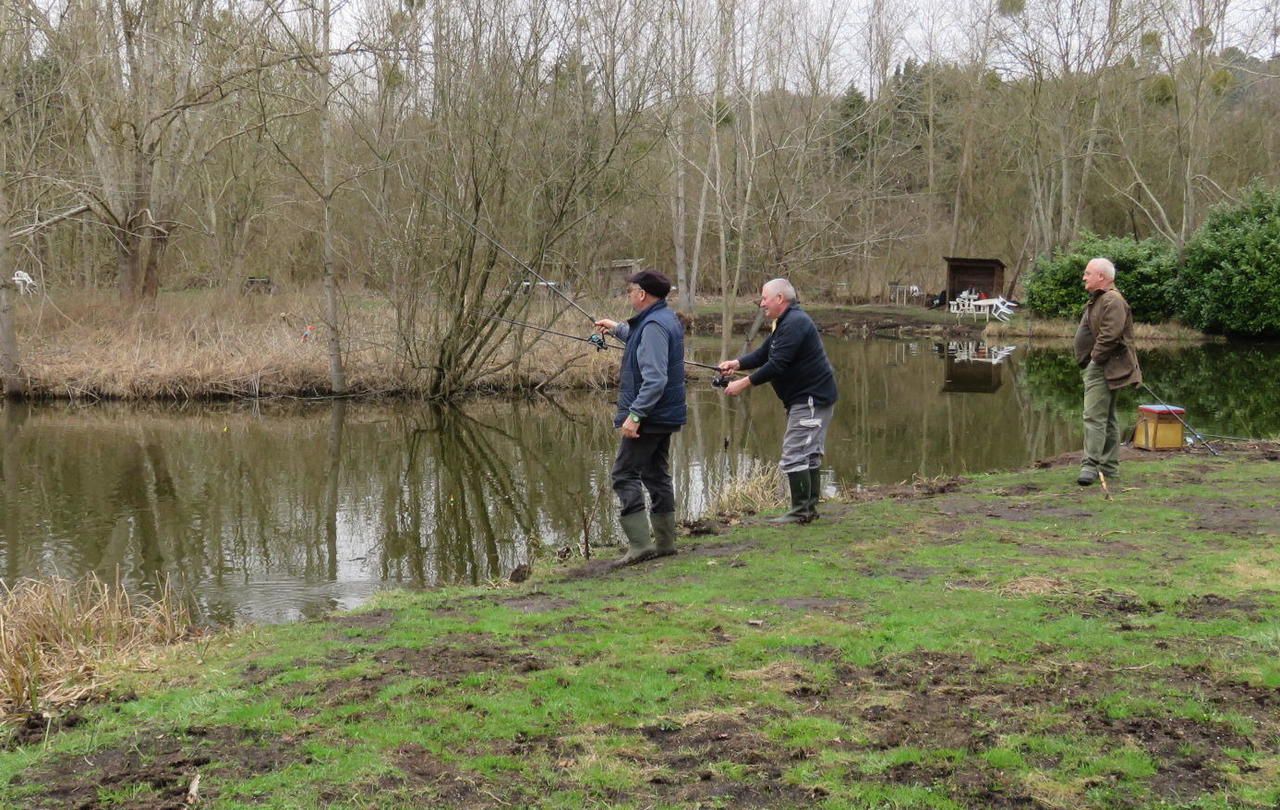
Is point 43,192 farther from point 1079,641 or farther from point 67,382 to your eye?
point 1079,641

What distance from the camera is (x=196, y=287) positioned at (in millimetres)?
34062

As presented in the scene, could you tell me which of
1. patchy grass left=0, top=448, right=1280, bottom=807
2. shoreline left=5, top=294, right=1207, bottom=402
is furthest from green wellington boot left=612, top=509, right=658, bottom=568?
shoreline left=5, top=294, right=1207, bottom=402

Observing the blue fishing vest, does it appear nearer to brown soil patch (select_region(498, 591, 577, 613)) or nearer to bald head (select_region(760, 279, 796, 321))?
bald head (select_region(760, 279, 796, 321))

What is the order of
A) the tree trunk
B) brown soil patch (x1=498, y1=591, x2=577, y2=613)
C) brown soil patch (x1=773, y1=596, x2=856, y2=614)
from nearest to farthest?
brown soil patch (x1=773, y1=596, x2=856, y2=614), brown soil patch (x1=498, y1=591, x2=577, y2=613), the tree trunk

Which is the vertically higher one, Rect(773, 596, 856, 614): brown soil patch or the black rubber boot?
the black rubber boot

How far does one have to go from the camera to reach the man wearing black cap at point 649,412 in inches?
313

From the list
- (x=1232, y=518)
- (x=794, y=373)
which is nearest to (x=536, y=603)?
(x=794, y=373)

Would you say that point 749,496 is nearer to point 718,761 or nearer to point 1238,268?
point 718,761

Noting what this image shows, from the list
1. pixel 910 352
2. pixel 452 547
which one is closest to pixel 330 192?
pixel 452 547

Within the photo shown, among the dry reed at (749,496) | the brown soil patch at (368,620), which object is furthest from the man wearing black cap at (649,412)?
the dry reed at (749,496)

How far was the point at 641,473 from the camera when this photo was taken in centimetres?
827

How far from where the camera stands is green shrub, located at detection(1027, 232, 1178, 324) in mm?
36062

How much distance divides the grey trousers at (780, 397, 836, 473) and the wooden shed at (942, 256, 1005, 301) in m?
38.0

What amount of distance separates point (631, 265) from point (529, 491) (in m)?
27.5
